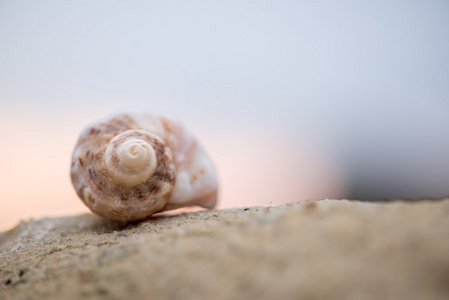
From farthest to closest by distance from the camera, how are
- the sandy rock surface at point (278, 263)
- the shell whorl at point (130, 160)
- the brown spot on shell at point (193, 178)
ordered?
the brown spot on shell at point (193, 178), the shell whorl at point (130, 160), the sandy rock surface at point (278, 263)

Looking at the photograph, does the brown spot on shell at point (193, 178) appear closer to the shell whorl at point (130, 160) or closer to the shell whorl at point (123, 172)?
the shell whorl at point (123, 172)

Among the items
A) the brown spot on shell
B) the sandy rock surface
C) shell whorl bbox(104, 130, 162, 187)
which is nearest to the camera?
the sandy rock surface

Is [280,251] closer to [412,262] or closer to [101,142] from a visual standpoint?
[412,262]

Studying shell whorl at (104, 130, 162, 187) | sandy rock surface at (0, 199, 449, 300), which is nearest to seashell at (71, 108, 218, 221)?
shell whorl at (104, 130, 162, 187)

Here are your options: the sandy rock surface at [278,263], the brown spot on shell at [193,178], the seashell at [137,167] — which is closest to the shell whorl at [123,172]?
the seashell at [137,167]

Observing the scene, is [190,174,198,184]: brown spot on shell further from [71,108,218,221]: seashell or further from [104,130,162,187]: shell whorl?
[104,130,162,187]: shell whorl

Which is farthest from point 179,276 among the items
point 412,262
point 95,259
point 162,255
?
point 412,262

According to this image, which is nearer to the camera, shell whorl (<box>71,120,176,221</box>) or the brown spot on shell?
shell whorl (<box>71,120,176,221</box>)

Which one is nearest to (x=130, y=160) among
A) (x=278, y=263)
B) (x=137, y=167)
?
(x=137, y=167)

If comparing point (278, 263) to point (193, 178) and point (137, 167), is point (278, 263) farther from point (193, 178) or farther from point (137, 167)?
point (193, 178)
